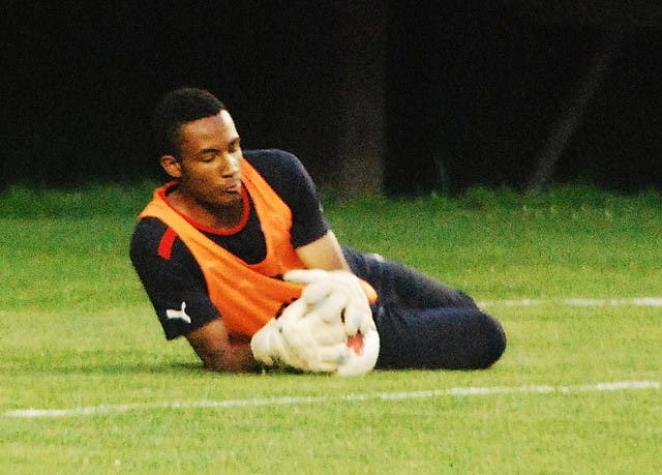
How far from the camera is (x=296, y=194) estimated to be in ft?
27.5

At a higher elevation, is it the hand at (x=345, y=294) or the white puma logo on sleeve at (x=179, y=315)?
the hand at (x=345, y=294)

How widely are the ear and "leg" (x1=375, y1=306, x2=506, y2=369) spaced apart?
2.92 ft

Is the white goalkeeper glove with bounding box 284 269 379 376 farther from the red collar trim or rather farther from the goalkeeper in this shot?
the red collar trim

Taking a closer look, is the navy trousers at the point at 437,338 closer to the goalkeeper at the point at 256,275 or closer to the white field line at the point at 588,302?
the goalkeeper at the point at 256,275

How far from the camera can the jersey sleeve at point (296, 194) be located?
27.4 ft

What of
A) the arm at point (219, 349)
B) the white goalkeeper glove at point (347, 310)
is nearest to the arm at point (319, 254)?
the white goalkeeper glove at point (347, 310)

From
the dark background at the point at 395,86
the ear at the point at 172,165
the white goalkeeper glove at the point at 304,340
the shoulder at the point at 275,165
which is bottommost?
the dark background at the point at 395,86

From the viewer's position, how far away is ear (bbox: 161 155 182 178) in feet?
27.0

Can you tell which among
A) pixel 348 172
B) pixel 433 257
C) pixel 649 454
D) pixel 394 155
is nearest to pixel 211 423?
pixel 649 454

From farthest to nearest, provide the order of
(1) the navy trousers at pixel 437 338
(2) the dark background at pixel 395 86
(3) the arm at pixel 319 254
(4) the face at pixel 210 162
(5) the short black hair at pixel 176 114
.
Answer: (2) the dark background at pixel 395 86 < (1) the navy trousers at pixel 437 338 < (3) the arm at pixel 319 254 < (5) the short black hair at pixel 176 114 < (4) the face at pixel 210 162

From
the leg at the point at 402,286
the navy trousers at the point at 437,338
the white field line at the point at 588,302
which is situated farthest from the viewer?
the white field line at the point at 588,302

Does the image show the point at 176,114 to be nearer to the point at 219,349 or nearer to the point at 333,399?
the point at 219,349

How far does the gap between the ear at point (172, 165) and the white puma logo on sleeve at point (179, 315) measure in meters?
0.47

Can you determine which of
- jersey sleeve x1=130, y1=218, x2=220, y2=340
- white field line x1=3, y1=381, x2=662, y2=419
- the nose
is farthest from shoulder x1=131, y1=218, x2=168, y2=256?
white field line x1=3, y1=381, x2=662, y2=419
